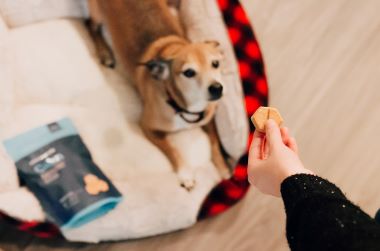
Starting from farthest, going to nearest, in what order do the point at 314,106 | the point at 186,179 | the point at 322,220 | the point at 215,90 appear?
the point at 314,106 → the point at 186,179 → the point at 215,90 → the point at 322,220

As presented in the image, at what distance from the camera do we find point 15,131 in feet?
5.56

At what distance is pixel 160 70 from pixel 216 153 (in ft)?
1.40

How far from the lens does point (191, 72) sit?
5.16ft

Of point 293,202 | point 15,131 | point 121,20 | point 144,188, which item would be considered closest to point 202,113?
point 144,188

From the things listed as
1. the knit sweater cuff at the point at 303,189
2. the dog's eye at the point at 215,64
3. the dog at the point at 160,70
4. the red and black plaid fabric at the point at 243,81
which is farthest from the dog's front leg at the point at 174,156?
the knit sweater cuff at the point at 303,189

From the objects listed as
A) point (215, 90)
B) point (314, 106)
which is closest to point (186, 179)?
point (215, 90)

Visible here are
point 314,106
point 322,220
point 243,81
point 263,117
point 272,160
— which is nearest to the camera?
point 322,220

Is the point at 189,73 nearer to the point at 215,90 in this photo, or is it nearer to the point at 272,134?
the point at 215,90

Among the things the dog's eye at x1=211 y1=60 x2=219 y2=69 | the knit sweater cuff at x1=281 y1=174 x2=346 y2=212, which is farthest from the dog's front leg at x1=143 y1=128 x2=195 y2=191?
the knit sweater cuff at x1=281 y1=174 x2=346 y2=212

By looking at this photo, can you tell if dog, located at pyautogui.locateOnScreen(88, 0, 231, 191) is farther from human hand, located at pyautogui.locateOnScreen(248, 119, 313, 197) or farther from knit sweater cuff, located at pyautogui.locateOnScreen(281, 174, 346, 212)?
knit sweater cuff, located at pyautogui.locateOnScreen(281, 174, 346, 212)

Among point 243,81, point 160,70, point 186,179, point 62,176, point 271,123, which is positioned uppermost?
point 271,123

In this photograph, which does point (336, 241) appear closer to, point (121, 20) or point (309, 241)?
point (309, 241)

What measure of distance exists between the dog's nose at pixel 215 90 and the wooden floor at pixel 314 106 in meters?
0.51

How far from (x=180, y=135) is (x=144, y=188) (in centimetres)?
29
